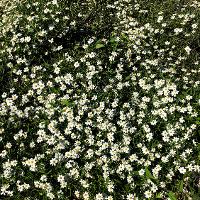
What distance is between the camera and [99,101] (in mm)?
9141

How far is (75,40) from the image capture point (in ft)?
34.7

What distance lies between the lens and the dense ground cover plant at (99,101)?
8070 mm

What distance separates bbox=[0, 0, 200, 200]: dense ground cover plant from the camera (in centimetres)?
807

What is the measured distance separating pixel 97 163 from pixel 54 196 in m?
0.93

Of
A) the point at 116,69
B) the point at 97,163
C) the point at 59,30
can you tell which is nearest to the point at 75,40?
the point at 59,30

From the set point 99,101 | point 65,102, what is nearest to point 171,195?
point 99,101

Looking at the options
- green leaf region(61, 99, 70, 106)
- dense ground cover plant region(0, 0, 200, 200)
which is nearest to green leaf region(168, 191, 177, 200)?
dense ground cover plant region(0, 0, 200, 200)

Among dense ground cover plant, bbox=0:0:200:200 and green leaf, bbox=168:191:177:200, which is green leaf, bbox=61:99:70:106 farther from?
green leaf, bbox=168:191:177:200

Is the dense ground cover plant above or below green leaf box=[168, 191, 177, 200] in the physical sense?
above

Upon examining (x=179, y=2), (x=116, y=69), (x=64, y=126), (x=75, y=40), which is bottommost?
(x=64, y=126)

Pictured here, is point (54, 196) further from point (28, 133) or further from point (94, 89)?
point (94, 89)

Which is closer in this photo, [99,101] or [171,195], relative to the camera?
[171,195]

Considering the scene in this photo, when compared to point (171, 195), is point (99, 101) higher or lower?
higher

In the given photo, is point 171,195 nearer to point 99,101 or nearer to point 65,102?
point 99,101
